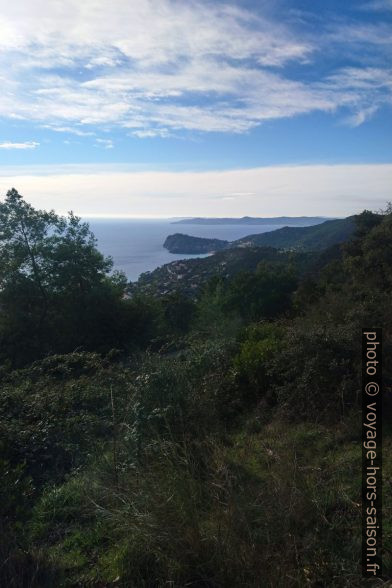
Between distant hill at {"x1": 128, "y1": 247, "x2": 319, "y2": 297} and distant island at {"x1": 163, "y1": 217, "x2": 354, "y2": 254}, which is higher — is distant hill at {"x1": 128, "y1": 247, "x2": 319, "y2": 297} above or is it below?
below

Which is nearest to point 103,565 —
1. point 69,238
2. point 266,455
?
point 266,455

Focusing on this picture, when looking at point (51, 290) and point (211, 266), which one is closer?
point (51, 290)

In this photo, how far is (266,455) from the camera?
481 centimetres

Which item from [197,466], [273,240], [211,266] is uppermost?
[273,240]

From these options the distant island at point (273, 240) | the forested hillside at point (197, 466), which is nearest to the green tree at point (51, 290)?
the forested hillside at point (197, 466)

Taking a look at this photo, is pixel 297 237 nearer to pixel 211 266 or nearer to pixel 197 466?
pixel 211 266

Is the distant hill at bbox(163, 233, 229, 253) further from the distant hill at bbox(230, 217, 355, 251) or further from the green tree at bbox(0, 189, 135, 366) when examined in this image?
the green tree at bbox(0, 189, 135, 366)

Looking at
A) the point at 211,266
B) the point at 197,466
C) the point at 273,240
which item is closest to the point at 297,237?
the point at 273,240

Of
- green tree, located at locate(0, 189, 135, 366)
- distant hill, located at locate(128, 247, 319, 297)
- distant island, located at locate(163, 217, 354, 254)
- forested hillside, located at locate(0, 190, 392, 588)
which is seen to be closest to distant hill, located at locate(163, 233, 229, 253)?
distant island, located at locate(163, 217, 354, 254)

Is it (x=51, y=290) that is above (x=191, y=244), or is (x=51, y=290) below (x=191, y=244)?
below

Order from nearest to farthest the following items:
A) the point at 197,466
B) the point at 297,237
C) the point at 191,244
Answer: the point at 197,466 < the point at 297,237 < the point at 191,244

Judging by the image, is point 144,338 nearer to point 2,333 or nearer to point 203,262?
point 2,333

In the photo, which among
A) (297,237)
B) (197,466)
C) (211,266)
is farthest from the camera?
(297,237)

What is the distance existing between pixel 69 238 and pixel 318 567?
16.4 m
